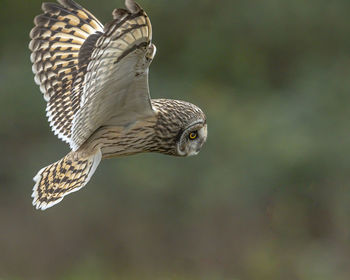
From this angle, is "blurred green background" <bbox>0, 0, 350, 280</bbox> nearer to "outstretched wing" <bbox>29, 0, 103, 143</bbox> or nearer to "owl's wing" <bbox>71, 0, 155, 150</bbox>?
"outstretched wing" <bbox>29, 0, 103, 143</bbox>

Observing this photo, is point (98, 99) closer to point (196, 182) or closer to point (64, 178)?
point (64, 178)

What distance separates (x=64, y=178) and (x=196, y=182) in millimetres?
5241

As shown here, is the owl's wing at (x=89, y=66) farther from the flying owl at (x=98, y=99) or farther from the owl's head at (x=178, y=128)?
the owl's head at (x=178, y=128)

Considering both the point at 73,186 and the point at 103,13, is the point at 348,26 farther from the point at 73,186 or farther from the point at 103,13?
the point at 73,186

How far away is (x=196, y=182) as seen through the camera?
894 cm

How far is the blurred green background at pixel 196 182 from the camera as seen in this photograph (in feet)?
27.1

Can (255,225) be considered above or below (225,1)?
below

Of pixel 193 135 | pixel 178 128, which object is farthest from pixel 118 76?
pixel 193 135

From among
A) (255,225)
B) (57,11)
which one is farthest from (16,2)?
(57,11)

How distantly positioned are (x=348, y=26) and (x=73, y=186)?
26.3ft

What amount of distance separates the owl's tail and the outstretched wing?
33 centimetres

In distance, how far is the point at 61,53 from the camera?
415 centimetres

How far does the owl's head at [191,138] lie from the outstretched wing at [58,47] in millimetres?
648

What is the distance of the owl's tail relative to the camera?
3697 mm
